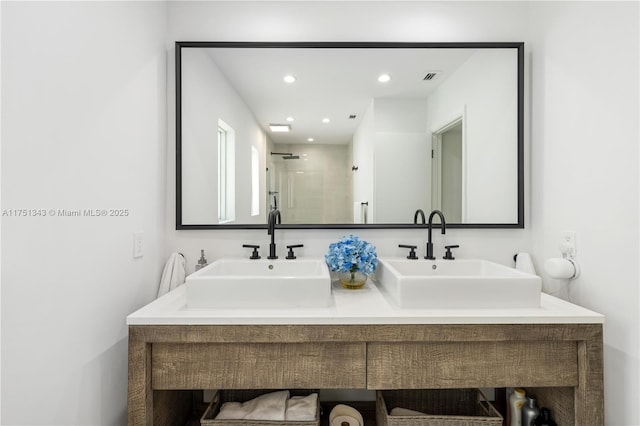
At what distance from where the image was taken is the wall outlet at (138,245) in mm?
1472

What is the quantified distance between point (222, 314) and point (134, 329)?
290 millimetres

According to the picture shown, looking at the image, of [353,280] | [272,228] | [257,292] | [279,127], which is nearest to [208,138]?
[279,127]

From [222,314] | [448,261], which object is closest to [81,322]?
[222,314]

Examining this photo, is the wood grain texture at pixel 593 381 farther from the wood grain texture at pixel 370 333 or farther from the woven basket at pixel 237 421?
the woven basket at pixel 237 421

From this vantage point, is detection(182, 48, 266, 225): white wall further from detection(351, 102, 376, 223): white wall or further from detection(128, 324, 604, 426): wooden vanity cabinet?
detection(128, 324, 604, 426): wooden vanity cabinet

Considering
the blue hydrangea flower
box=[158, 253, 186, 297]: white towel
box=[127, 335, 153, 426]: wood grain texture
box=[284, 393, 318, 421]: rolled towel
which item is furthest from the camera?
box=[158, 253, 186, 297]: white towel

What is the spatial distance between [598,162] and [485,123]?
0.57 m

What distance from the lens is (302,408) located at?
145 centimetres

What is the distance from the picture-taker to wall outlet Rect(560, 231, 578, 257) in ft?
4.85

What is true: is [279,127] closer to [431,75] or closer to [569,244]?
[431,75]

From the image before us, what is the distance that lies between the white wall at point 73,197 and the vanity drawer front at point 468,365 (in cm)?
97

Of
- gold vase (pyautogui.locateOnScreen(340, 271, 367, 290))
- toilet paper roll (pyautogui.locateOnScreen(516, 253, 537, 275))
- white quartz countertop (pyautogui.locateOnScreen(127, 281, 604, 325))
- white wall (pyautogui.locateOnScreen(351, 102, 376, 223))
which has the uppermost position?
white wall (pyautogui.locateOnScreen(351, 102, 376, 223))

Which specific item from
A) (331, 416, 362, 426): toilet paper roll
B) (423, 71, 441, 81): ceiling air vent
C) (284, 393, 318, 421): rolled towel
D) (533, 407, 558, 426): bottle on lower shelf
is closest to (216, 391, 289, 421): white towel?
(284, 393, 318, 421): rolled towel

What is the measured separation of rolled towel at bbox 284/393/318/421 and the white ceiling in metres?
1.23
